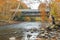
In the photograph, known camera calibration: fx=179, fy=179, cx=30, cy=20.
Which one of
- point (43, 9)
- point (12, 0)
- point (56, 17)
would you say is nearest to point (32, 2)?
point (43, 9)

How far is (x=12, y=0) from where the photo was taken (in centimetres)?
1016

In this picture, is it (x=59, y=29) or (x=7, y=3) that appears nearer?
(x=59, y=29)

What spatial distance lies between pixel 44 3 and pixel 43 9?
1.64 ft

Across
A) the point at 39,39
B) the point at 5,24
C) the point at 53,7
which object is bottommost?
the point at 5,24

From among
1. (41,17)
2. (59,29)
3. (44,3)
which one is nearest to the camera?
(59,29)

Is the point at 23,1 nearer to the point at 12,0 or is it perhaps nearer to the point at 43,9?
the point at 12,0

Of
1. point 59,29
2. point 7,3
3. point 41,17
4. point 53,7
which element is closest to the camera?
point 59,29

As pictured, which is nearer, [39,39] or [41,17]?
[39,39]

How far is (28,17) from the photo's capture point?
10.5 m

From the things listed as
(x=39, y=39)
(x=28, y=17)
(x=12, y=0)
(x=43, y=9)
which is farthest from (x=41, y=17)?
(x=39, y=39)

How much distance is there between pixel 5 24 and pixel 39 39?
4795mm

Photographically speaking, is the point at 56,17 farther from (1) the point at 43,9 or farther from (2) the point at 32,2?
(2) the point at 32,2

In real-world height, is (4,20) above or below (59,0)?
below

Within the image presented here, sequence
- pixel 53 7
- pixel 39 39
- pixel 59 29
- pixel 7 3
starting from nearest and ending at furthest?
pixel 39 39 → pixel 59 29 → pixel 53 7 → pixel 7 3
